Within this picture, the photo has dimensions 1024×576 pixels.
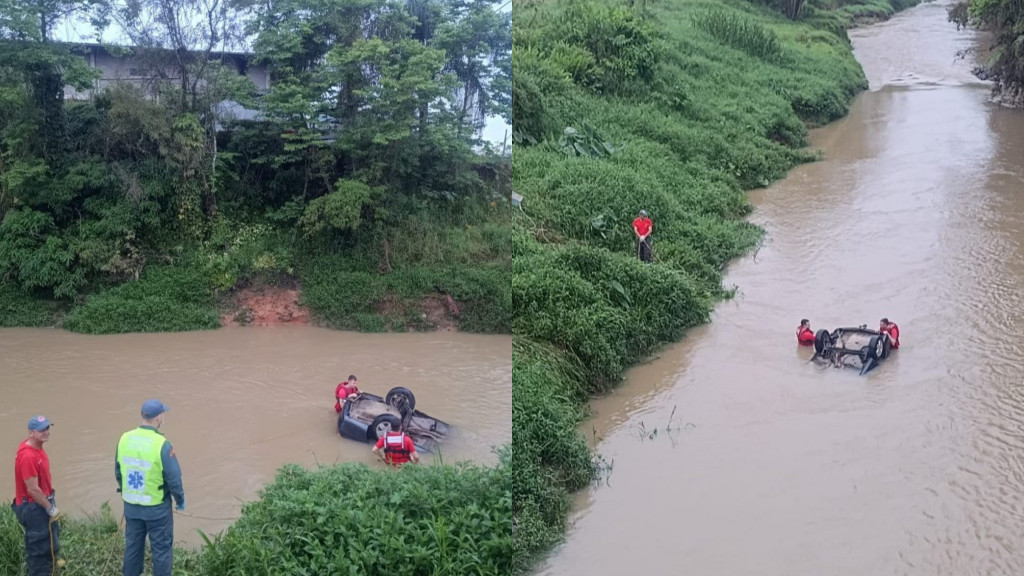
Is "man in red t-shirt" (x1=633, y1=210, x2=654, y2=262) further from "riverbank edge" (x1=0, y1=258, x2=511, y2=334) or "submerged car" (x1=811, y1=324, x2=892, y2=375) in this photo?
Answer: "submerged car" (x1=811, y1=324, x2=892, y2=375)

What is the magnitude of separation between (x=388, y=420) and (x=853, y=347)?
612 centimetres

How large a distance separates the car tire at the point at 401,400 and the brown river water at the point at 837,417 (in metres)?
1.94

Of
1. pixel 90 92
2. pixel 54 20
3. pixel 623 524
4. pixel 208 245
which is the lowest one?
pixel 623 524

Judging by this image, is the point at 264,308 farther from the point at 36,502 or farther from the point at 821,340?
the point at 821,340

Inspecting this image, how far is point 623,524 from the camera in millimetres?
7996

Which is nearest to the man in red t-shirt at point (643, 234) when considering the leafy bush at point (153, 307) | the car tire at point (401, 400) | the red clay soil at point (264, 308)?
the red clay soil at point (264, 308)

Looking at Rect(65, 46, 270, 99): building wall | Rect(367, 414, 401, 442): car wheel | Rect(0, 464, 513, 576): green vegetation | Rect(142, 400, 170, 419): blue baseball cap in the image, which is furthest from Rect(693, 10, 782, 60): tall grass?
Rect(142, 400, 170, 419): blue baseball cap

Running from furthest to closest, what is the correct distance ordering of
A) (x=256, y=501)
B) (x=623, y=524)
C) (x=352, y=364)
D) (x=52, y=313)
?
1. (x=52, y=313)
2. (x=352, y=364)
3. (x=623, y=524)
4. (x=256, y=501)

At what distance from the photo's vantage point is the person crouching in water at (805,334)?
38.2 ft

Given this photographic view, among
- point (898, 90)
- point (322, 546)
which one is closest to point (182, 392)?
point (322, 546)

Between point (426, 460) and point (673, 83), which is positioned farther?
point (673, 83)

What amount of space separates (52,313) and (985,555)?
11545 millimetres

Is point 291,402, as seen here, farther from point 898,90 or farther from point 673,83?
point 898,90

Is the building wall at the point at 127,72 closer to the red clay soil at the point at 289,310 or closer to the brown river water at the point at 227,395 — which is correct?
the red clay soil at the point at 289,310
